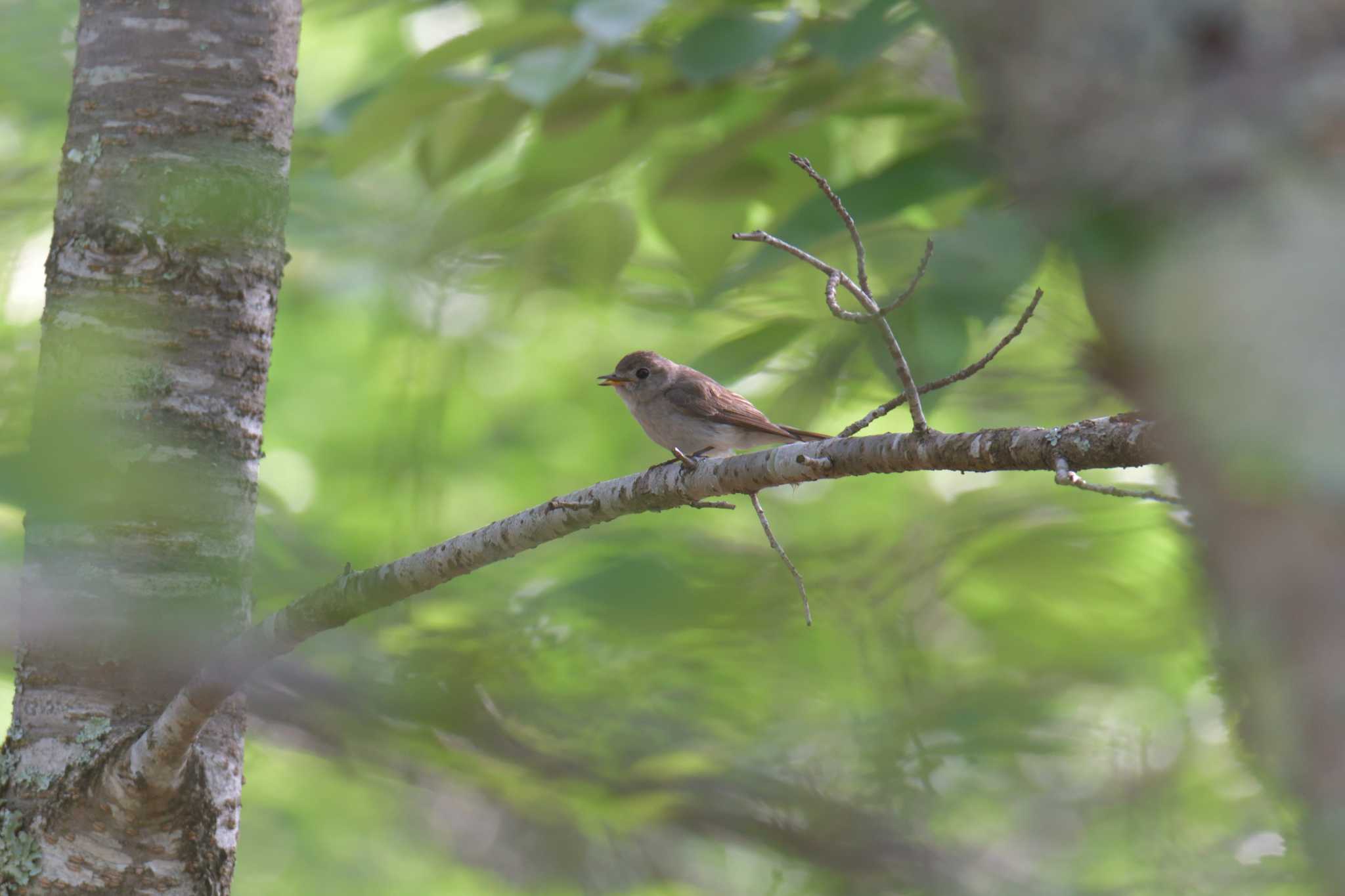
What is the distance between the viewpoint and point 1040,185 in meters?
0.95

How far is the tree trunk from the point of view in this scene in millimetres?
2686

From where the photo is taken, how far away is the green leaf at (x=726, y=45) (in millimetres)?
3139

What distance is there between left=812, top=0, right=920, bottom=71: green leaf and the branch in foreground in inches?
41.5

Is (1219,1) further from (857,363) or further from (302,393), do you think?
(302,393)

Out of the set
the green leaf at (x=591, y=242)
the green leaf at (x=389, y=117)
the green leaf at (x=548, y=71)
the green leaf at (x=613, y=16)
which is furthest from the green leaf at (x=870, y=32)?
the green leaf at (x=389, y=117)

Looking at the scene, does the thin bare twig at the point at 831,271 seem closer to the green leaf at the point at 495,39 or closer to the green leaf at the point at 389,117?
the green leaf at the point at 495,39

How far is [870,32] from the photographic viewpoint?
2980 mm

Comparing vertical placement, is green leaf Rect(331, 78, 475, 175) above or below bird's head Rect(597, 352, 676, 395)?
below

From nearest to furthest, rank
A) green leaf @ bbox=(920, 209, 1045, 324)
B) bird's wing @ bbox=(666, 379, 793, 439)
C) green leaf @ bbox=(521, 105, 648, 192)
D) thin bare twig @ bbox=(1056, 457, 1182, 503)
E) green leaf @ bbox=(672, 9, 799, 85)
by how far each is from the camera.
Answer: thin bare twig @ bbox=(1056, 457, 1182, 503) → green leaf @ bbox=(920, 209, 1045, 324) → green leaf @ bbox=(672, 9, 799, 85) → green leaf @ bbox=(521, 105, 648, 192) → bird's wing @ bbox=(666, 379, 793, 439)

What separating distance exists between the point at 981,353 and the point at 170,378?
2.17 m

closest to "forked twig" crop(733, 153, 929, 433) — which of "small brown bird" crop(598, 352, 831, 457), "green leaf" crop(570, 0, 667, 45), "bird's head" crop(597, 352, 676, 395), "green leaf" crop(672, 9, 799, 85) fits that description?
"green leaf" crop(570, 0, 667, 45)

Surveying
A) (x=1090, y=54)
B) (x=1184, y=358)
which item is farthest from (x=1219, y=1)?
(x=1184, y=358)

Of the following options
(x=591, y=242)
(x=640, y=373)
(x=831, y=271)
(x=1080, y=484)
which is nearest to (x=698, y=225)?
(x=591, y=242)

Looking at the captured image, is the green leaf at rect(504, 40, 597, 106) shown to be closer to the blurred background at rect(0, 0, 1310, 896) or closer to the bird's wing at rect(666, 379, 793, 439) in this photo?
the blurred background at rect(0, 0, 1310, 896)
